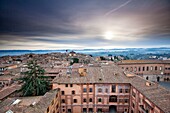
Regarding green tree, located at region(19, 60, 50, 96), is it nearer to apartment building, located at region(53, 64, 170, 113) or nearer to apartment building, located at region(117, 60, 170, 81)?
apartment building, located at region(53, 64, 170, 113)

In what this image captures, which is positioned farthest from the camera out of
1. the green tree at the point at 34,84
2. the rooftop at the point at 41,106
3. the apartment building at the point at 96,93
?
the green tree at the point at 34,84

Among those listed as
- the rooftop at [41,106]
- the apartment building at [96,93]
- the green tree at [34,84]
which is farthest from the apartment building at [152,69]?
the rooftop at [41,106]

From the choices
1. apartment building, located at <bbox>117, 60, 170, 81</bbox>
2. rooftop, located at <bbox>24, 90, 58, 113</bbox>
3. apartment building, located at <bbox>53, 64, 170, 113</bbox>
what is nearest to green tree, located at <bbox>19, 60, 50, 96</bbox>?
apartment building, located at <bbox>53, 64, 170, 113</bbox>

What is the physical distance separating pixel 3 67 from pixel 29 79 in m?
41.6

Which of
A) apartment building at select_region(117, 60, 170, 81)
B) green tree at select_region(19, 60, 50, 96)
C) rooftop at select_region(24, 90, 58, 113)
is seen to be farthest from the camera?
apartment building at select_region(117, 60, 170, 81)

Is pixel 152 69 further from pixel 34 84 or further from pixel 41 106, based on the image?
pixel 41 106

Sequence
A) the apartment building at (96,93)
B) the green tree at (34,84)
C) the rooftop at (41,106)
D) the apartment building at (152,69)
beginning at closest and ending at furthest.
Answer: the rooftop at (41,106), the apartment building at (96,93), the green tree at (34,84), the apartment building at (152,69)

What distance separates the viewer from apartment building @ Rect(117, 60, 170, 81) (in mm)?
66306

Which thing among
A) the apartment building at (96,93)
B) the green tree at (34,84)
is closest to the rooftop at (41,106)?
the apartment building at (96,93)

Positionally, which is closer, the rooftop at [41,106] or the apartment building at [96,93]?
the rooftop at [41,106]

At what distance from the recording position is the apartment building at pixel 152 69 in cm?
6631

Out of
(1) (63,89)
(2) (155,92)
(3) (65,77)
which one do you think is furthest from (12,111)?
(2) (155,92)

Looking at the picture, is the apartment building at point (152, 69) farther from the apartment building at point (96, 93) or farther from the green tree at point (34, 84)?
the green tree at point (34, 84)

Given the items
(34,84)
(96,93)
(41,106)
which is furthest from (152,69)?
(41,106)
